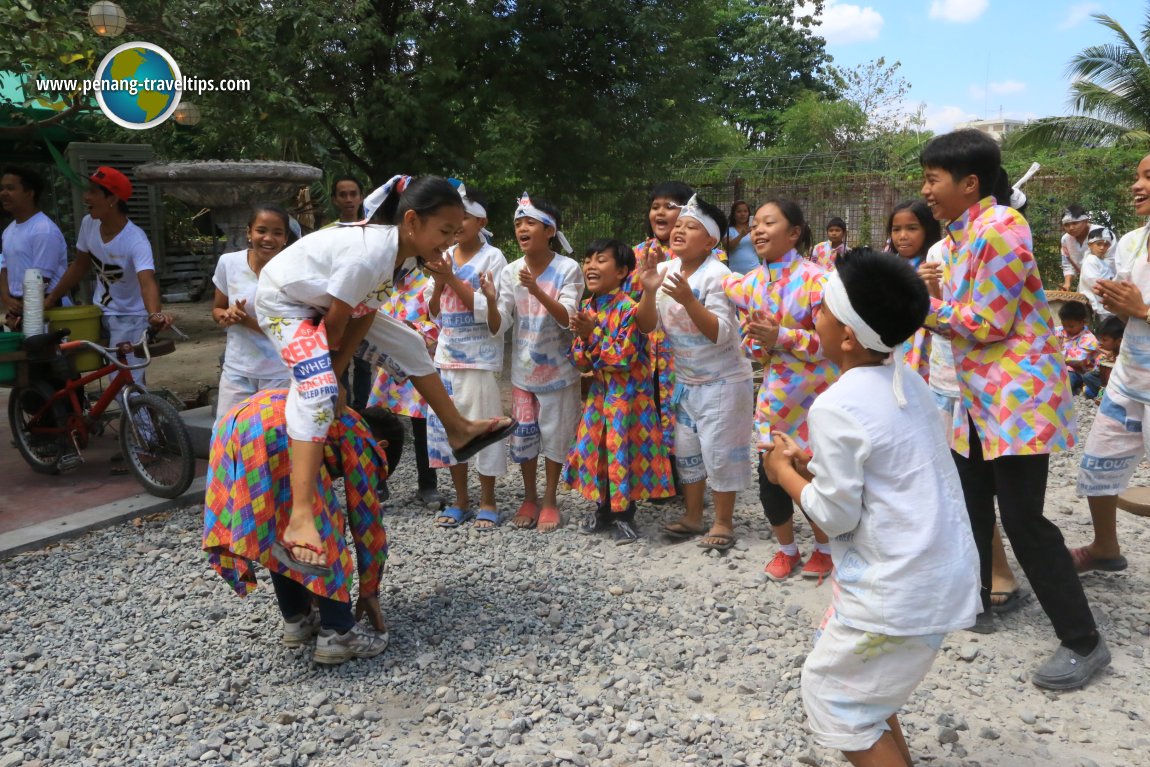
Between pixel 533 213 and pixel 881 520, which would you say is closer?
pixel 881 520

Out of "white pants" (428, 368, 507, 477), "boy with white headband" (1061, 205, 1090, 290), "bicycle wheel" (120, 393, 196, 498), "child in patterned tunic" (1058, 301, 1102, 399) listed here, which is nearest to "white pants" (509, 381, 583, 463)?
"white pants" (428, 368, 507, 477)

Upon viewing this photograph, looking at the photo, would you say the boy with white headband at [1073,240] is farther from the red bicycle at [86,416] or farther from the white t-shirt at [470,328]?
the red bicycle at [86,416]

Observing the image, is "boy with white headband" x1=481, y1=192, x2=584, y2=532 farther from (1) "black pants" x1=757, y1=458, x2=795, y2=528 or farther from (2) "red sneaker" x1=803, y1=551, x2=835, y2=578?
(2) "red sneaker" x1=803, y1=551, x2=835, y2=578

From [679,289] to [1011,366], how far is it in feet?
4.45

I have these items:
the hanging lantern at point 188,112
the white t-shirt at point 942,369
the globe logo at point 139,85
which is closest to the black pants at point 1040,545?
the white t-shirt at point 942,369

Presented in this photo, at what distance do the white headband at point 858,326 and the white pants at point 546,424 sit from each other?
8.72ft

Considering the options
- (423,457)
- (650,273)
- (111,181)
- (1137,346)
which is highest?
(111,181)

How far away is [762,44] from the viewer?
94.1 feet

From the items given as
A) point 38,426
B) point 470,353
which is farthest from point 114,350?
point 470,353

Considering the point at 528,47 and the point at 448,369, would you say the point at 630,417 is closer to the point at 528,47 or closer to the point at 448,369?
the point at 448,369

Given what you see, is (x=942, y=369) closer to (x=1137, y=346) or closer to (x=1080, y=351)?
(x=1137, y=346)

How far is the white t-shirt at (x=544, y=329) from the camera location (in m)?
4.73

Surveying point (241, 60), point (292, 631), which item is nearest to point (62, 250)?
point (241, 60)

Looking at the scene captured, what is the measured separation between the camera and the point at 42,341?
5.52 meters
